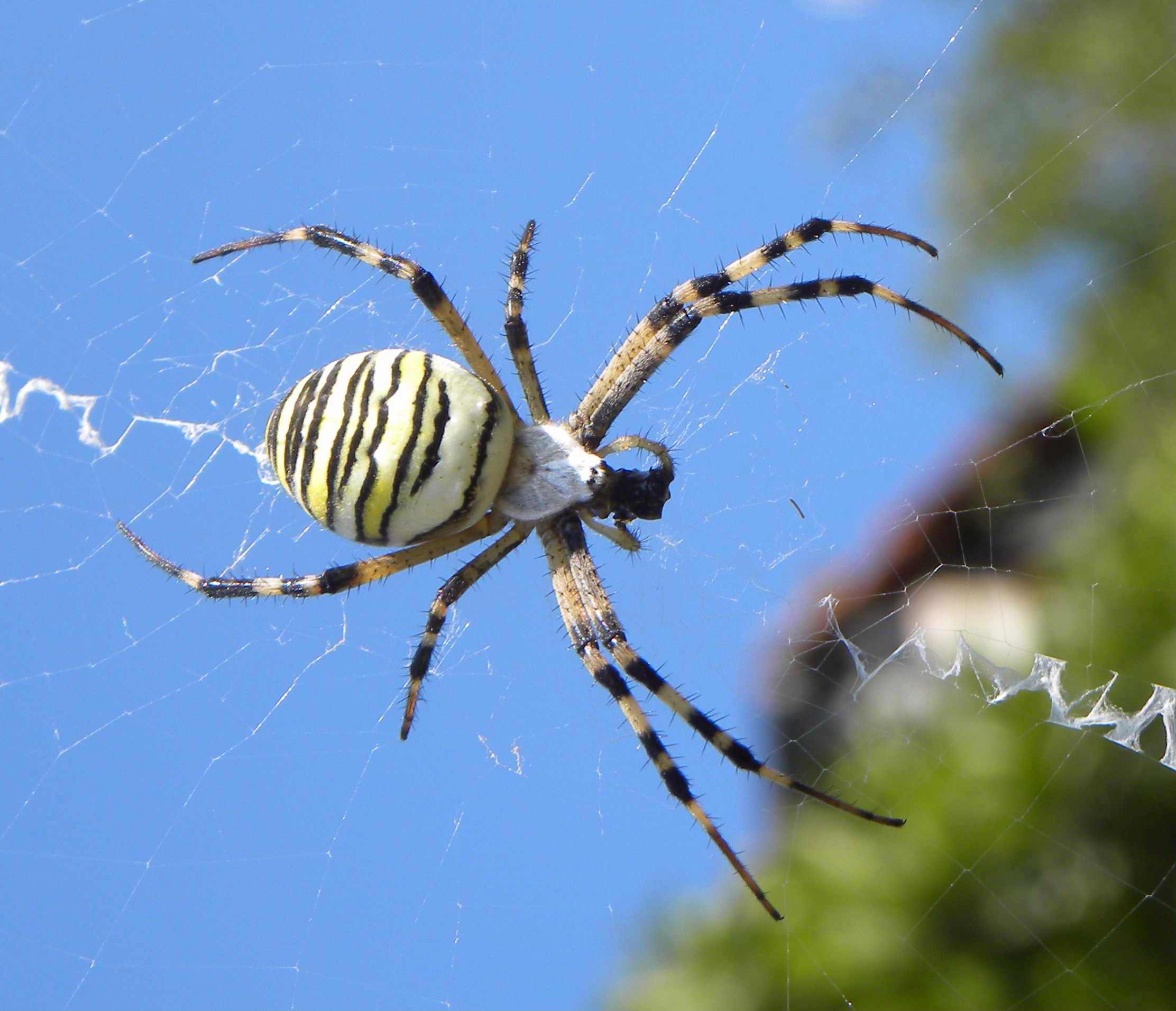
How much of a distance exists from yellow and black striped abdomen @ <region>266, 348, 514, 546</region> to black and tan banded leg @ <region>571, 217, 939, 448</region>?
2.24 ft

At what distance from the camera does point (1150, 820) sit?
3309mm

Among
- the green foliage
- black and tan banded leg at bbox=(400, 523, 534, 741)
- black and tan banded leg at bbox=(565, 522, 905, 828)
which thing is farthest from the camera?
black and tan banded leg at bbox=(400, 523, 534, 741)

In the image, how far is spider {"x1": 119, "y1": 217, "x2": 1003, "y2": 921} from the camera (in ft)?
9.55

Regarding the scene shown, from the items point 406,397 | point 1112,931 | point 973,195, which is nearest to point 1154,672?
point 1112,931

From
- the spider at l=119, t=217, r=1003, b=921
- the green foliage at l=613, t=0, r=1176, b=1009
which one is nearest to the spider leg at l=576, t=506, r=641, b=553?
the spider at l=119, t=217, r=1003, b=921

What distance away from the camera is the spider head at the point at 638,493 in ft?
11.9

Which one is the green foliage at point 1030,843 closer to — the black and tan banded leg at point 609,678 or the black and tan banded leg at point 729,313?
the black and tan banded leg at point 609,678

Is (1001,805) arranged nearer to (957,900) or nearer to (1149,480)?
(957,900)

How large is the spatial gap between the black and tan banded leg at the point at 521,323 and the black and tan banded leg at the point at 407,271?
0.12 metres

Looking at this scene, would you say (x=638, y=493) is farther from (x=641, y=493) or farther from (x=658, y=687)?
(x=658, y=687)

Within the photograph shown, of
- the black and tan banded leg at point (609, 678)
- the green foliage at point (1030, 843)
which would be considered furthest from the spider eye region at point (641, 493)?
the green foliage at point (1030, 843)

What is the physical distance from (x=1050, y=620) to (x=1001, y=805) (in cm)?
73

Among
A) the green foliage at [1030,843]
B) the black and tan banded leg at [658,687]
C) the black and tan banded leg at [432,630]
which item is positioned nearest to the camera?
the black and tan banded leg at [658,687]

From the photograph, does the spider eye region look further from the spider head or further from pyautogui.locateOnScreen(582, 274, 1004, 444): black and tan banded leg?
pyautogui.locateOnScreen(582, 274, 1004, 444): black and tan banded leg
